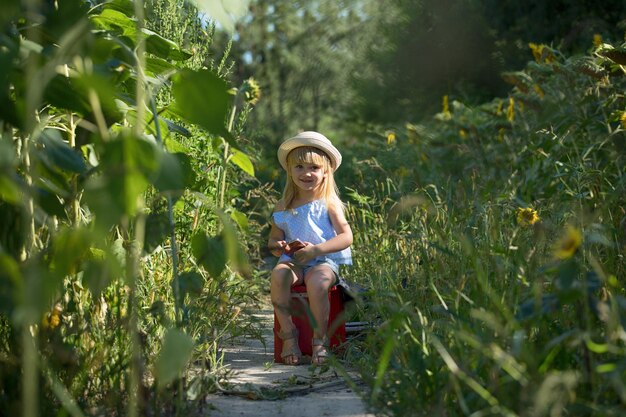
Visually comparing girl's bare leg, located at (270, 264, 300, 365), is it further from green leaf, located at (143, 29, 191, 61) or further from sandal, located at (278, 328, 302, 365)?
green leaf, located at (143, 29, 191, 61)

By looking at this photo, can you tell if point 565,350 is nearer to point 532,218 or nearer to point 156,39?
point 532,218

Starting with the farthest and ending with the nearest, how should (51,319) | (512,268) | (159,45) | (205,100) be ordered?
(159,45)
(512,268)
(51,319)
(205,100)

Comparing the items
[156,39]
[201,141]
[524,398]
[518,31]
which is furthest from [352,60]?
[524,398]

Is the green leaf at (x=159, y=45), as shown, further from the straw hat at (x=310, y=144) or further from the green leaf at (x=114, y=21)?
the straw hat at (x=310, y=144)

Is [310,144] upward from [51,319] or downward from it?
upward

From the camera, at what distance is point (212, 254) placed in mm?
2010

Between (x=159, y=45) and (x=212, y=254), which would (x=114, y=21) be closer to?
(x=159, y=45)

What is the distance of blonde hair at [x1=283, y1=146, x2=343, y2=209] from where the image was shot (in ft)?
12.3

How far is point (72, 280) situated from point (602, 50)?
7.83 feet

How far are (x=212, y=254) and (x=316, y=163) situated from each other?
1.77 metres

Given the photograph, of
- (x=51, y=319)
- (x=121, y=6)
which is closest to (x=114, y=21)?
(x=121, y=6)

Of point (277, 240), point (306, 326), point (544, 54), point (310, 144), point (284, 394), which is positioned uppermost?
point (544, 54)

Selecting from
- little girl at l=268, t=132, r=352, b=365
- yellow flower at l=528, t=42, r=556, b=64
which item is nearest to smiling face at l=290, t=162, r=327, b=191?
little girl at l=268, t=132, r=352, b=365

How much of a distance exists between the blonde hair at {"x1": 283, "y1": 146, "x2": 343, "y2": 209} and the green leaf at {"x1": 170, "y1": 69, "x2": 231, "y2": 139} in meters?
2.09
